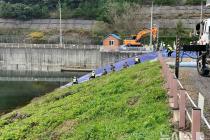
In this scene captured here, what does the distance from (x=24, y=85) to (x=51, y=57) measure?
412 inches

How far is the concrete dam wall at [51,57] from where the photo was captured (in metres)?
47.1

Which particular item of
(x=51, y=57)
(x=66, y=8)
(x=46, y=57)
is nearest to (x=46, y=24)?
(x=66, y=8)

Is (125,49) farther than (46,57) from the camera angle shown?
No

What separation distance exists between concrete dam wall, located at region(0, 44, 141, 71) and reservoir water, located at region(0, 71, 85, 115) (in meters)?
1.45

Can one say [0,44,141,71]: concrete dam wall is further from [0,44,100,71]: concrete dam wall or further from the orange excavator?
the orange excavator

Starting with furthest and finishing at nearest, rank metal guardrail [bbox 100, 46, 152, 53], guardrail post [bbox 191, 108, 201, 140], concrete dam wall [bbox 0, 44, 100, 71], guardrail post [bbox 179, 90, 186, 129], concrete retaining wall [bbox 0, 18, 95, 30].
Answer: concrete retaining wall [bbox 0, 18, 95, 30] < concrete dam wall [bbox 0, 44, 100, 71] < metal guardrail [bbox 100, 46, 152, 53] < guardrail post [bbox 179, 90, 186, 129] < guardrail post [bbox 191, 108, 201, 140]

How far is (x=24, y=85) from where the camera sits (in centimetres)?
3838

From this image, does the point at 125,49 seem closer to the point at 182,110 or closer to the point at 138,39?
the point at 138,39

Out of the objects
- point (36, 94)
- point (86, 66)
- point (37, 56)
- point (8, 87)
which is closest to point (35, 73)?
point (37, 56)

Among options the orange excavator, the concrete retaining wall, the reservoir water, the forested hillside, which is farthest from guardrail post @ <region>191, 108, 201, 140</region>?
the forested hillside

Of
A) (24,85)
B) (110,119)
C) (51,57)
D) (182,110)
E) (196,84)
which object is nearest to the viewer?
(182,110)

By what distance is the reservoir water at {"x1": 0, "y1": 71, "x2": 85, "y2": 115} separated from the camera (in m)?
29.7

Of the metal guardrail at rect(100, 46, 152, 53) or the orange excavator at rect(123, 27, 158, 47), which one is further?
the orange excavator at rect(123, 27, 158, 47)

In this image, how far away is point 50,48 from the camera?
1892 inches
